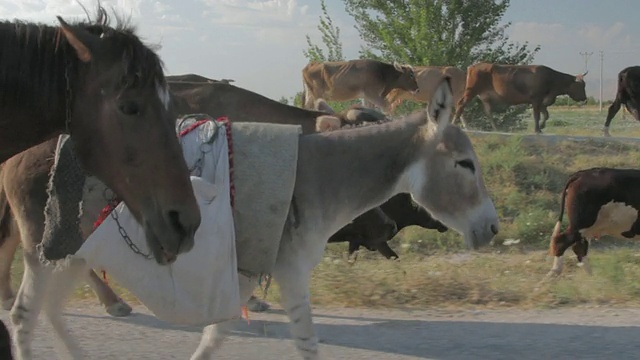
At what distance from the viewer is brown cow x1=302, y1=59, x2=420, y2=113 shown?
23.2 m

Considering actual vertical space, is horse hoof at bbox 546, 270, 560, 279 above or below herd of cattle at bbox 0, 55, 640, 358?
below

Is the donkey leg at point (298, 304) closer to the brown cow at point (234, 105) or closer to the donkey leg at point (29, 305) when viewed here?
the donkey leg at point (29, 305)

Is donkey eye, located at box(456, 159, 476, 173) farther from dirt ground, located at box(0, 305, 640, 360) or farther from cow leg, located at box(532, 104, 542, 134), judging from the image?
cow leg, located at box(532, 104, 542, 134)

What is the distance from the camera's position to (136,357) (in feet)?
19.8

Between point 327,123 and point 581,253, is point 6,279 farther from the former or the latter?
point 581,253

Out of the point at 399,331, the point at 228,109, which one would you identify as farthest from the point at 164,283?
the point at 228,109

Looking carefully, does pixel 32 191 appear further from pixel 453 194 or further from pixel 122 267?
pixel 453 194

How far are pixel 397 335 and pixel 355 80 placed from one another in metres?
17.0

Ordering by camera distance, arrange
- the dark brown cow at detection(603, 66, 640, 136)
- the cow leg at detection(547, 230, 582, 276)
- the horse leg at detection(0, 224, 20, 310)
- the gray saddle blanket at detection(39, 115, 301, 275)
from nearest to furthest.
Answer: the gray saddle blanket at detection(39, 115, 301, 275) < the horse leg at detection(0, 224, 20, 310) < the cow leg at detection(547, 230, 582, 276) < the dark brown cow at detection(603, 66, 640, 136)

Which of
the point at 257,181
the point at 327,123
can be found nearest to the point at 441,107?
the point at 257,181

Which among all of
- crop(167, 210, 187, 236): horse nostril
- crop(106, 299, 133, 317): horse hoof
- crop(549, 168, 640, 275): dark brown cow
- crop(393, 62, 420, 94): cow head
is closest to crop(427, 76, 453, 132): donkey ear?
crop(167, 210, 187, 236): horse nostril

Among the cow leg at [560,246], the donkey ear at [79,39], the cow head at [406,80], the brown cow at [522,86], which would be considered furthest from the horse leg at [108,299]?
the cow head at [406,80]

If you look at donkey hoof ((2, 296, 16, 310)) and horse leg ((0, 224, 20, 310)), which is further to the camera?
donkey hoof ((2, 296, 16, 310))

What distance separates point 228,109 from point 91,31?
6.89 meters
